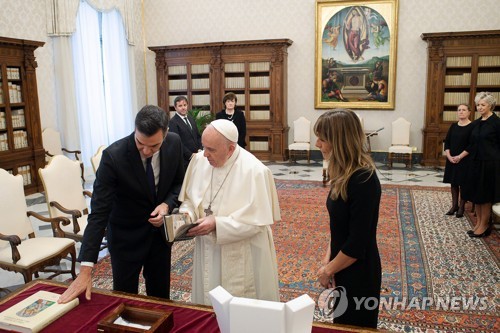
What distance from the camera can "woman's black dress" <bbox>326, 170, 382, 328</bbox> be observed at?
2.08 meters

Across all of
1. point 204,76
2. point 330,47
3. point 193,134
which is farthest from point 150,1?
point 193,134

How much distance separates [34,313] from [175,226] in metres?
0.74

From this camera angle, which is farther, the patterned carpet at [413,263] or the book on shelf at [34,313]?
the patterned carpet at [413,263]

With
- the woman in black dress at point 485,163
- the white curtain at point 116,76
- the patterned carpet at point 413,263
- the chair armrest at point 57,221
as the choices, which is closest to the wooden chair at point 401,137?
the patterned carpet at point 413,263

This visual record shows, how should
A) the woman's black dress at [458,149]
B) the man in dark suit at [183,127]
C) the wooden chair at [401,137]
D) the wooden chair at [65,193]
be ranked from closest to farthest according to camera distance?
Result: the wooden chair at [65,193]
the woman's black dress at [458,149]
the man in dark suit at [183,127]
the wooden chair at [401,137]

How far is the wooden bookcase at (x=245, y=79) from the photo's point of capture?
11.5 metres

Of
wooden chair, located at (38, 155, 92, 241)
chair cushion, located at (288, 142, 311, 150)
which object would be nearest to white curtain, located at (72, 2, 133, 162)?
chair cushion, located at (288, 142, 311, 150)

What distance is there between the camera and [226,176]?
98.4 inches

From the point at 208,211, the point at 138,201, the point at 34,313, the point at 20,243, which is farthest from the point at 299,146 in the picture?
the point at 34,313

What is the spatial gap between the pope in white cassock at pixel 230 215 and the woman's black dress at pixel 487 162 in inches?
155

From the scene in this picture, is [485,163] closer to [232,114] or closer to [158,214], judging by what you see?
[232,114]

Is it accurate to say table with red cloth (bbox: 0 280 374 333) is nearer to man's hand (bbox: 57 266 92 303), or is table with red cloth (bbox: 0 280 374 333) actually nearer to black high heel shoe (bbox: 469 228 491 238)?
man's hand (bbox: 57 266 92 303)

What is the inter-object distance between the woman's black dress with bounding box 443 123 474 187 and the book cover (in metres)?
4.81

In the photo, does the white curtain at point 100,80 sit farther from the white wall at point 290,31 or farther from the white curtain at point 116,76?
the white wall at point 290,31
